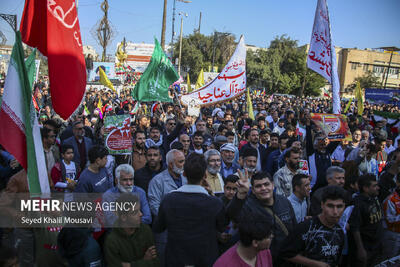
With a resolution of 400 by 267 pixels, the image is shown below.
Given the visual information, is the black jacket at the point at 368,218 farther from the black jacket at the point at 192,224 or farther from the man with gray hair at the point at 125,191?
the man with gray hair at the point at 125,191

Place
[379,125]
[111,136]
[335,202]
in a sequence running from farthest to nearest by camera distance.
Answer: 1. [379,125]
2. [111,136]
3. [335,202]

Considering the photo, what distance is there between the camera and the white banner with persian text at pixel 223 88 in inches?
329

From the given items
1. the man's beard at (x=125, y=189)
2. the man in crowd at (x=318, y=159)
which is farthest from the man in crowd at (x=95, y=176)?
the man in crowd at (x=318, y=159)

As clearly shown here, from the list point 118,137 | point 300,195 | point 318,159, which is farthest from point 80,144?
point 318,159

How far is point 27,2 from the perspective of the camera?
11.1ft

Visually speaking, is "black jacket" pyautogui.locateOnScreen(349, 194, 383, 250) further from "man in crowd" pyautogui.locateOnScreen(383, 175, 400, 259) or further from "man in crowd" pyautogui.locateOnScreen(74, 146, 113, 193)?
"man in crowd" pyautogui.locateOnScreen(74, 146, 113, 193)

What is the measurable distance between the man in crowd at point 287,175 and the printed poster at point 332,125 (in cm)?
116

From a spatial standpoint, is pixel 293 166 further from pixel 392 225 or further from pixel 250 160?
pixel 392 225

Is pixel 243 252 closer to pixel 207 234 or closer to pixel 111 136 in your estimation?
pixel 207 234

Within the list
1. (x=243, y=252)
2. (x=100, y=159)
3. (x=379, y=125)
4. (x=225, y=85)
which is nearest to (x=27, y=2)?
(x=100, y=159)

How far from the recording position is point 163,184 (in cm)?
354

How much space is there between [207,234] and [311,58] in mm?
4592

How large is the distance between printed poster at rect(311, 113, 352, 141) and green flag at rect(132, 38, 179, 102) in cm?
363

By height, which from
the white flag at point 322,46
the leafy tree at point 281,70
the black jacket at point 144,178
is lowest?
the black jacket at point 144,178
